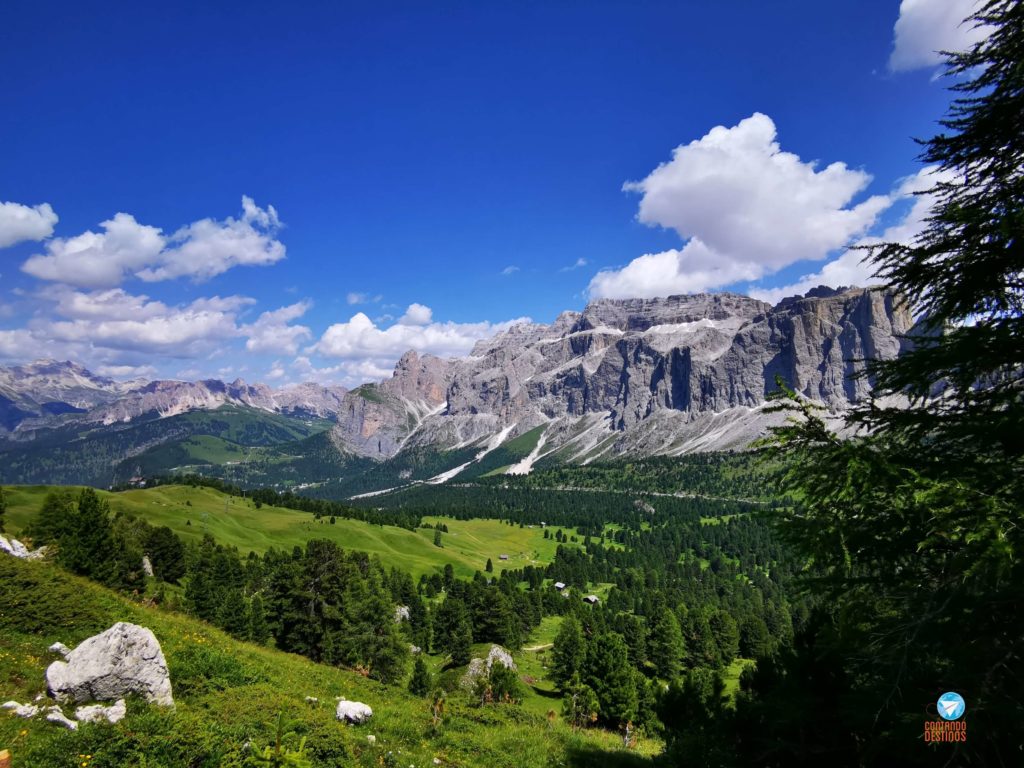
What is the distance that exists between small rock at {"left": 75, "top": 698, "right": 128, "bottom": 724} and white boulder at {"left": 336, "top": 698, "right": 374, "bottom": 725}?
6.89 meters

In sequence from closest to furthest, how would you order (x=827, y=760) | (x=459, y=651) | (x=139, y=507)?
(x=827, y=760) < (x=459, y=651) < (x=139, y=507)

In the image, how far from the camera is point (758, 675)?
1731cm

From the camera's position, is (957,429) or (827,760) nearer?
(957,429)

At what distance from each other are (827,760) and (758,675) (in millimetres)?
6636

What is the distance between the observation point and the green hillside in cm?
12781

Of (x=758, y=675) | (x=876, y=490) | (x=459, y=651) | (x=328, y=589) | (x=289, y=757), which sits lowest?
(x=459, y=651)

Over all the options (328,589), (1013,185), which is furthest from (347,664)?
(1013,185)

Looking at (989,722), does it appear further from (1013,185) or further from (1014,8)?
(1014,8)

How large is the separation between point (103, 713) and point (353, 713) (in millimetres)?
7689

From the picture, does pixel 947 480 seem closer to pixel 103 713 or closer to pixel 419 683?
pixel 103 713

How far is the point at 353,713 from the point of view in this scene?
18297 mm

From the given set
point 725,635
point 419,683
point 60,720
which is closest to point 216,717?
point 60,720

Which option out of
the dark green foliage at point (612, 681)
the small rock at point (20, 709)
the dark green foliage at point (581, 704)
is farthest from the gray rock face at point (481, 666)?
the small rock at point (20, 709)

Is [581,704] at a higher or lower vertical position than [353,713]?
lower
